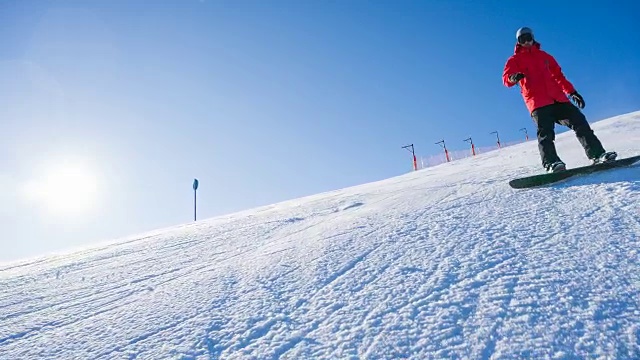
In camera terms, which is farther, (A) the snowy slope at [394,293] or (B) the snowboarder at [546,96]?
(B) the snowboarder at [546,96]

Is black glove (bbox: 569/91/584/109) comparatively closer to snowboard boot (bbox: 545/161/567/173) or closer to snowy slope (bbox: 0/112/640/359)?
snowboard boot (bbox: 545/161/567/173)

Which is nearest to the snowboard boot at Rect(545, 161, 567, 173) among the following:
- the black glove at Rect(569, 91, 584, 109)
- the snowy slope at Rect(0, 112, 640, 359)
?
the snowy slope at Rect(0, 112, 640, 359)

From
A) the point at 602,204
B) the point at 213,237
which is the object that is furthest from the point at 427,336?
the point at 213,237

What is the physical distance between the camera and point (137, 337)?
1.39 metres

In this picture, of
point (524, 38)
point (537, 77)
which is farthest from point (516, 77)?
point (524, 38)

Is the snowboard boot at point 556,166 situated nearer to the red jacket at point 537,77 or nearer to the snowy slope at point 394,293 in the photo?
the snowy slope at point 394,293

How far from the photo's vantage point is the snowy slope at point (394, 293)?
1.05 m

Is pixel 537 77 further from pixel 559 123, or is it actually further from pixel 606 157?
pixel 606 157

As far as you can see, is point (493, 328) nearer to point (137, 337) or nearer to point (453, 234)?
point (453, 234)

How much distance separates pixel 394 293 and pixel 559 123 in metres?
3.13

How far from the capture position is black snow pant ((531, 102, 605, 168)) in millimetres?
3070

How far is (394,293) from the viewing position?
138 cm

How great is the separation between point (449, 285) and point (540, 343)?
1.35 feet

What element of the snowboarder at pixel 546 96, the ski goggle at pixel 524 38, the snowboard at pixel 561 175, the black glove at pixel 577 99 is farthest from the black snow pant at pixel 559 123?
the ski goggle at pixel 524 38
